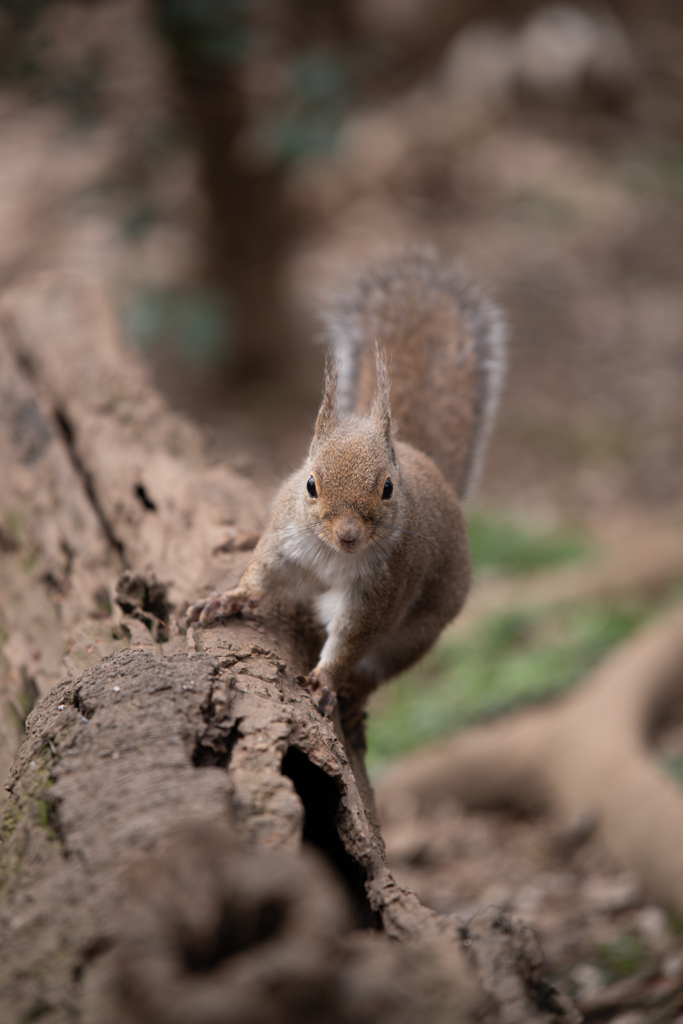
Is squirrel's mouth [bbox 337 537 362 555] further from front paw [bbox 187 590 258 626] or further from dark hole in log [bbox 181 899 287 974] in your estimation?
dark hole in log [bbox 181 899 287 974]

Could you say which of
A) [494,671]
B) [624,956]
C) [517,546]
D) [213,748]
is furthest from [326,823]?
[517,546]

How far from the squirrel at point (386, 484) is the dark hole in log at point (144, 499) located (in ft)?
1.56

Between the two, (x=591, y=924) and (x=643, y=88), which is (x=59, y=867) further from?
(x=643, y=88)

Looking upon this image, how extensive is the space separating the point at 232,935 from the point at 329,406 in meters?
1.60

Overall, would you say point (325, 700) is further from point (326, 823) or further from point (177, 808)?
point (177, 808)

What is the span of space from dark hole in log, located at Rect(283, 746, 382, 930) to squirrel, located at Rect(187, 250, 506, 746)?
1.05 feet

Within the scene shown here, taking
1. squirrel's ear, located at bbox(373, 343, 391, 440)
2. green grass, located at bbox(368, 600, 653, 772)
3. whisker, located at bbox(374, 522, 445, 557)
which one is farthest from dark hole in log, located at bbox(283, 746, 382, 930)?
green grass, located at bbox(368, 600, 653, 772)

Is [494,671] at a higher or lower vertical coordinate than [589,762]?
higher

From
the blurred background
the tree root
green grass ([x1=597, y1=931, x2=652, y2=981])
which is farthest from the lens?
the blurred background

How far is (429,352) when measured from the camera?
338 cm

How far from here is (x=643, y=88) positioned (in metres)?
11.3

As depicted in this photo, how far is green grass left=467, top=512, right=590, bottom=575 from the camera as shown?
5500 millimetres

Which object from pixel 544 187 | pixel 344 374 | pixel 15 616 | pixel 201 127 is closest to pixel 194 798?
pixel 15 616

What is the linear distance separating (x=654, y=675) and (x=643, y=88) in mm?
9429
